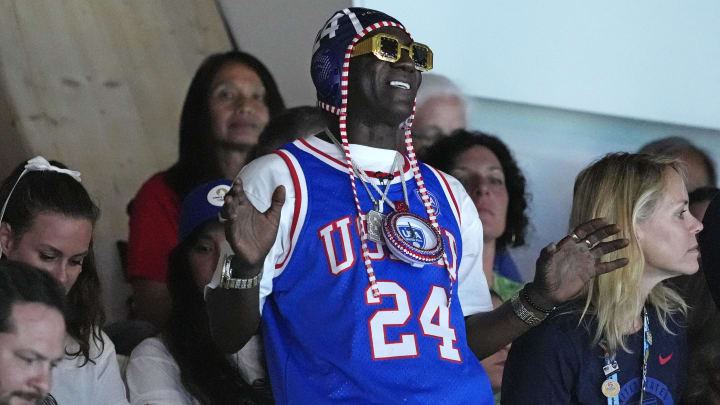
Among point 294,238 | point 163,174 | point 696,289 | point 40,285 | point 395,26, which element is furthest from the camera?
point 163,174

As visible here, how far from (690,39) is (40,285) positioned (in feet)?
10.9

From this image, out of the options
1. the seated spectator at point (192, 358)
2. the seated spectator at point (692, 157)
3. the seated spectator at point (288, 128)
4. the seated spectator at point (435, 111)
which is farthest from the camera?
the seated spectator at point (692, 157)

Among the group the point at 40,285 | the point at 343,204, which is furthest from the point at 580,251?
the point at 40,285

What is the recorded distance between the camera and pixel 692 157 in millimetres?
4402

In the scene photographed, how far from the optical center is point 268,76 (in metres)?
4.02

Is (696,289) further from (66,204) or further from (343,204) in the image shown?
(66,204)

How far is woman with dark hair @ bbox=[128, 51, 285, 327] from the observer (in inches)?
142

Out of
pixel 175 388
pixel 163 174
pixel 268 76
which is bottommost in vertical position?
pixel 175 388

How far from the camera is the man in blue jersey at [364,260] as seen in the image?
225 centimetres

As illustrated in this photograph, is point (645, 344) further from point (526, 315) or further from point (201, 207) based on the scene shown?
point (201, 207)

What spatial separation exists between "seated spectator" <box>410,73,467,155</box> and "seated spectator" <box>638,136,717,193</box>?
0.73m

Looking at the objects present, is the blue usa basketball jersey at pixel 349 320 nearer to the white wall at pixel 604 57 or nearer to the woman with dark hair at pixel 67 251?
the woman with dark hair at pixel 67 251

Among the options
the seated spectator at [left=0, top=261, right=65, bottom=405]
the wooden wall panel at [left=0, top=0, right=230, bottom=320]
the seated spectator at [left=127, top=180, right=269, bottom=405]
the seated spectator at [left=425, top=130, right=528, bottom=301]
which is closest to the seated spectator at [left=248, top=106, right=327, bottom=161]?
the seated spectator at [left=127, top=180, right=269, bottom=405]

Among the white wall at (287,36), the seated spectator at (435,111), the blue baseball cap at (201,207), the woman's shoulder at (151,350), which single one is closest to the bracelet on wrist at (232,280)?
the woman's shoulder at (151,350)
